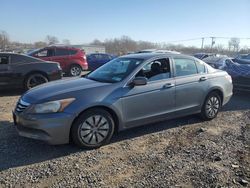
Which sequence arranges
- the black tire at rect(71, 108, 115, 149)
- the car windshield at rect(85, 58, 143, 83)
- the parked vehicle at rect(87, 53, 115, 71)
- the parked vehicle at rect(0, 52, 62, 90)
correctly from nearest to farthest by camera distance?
the black tire at rect(71, 108, 115, 149), the car windshield at rect(85, 58, 143, 83), the parked vehicle at rect(0, 52, 62, 90), the parked vehicle at rect(87, 53, 115, 71)

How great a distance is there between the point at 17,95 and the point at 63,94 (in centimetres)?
562

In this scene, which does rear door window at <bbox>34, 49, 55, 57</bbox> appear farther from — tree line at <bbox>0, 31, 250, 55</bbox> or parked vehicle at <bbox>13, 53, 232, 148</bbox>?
tree line at <bbox>0, 31, 250, 55</bbox>

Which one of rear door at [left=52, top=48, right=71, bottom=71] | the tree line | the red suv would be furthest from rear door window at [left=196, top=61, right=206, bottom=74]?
the tree line

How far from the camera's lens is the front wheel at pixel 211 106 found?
678 cm

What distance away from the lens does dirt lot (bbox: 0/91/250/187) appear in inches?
160

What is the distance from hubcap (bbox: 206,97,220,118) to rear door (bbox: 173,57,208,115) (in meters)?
0.29

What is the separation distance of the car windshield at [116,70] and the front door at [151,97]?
0.22m

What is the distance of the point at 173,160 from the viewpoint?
4.75 m

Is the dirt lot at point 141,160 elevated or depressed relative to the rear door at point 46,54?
depressed

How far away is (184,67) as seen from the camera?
6.43m

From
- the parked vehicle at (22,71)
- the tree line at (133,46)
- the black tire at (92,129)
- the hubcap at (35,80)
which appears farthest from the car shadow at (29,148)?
the tree line at (133,46)

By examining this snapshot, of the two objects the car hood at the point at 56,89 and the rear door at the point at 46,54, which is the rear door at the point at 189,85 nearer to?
the car hood at the point at 56,89

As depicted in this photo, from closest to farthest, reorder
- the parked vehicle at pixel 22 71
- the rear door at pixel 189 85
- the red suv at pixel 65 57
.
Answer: the rear door at pixel 189 85, the parked vehicle at pixel 22 71, the red suv at pixel 65 57

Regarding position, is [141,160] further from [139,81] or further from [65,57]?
[65,57]
